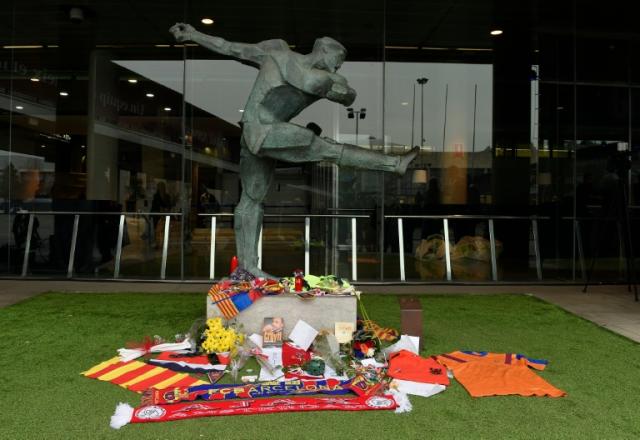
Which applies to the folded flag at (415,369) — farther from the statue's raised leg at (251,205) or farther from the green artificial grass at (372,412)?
the statue's raised leg at (251,205)

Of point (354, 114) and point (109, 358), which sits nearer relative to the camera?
point (109, 358)

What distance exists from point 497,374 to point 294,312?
5.01ft

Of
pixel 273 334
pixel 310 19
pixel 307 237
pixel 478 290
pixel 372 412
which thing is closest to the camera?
pixel 372 412

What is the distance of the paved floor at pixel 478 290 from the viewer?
19.4ft

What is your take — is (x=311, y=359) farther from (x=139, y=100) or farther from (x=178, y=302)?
(x=139, y=100)

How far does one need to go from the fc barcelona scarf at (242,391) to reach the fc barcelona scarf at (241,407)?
0.06 m

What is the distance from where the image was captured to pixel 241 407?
2.85 m

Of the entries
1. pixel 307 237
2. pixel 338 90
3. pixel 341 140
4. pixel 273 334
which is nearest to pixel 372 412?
pixel 273 334

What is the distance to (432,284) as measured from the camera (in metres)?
7.78

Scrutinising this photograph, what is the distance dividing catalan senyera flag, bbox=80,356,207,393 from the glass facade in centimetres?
439

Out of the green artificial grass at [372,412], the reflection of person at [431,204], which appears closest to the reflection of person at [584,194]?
the reflection of person at [431,204]

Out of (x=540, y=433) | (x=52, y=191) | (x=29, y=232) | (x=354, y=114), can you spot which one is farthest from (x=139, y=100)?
(x=540, y=433)

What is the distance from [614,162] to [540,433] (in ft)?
17.6

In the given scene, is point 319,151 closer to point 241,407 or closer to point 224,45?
point 224,45
